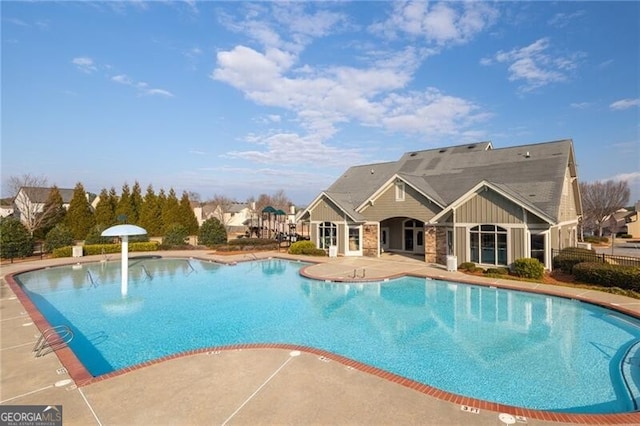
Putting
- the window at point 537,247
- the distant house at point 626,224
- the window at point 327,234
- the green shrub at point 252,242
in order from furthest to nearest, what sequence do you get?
the distant house at point 626,224
the green shrub at point 252,242
the window at point 327,234
the window at point 537,247

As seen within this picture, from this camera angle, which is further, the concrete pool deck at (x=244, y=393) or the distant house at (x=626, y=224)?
the distant house at (x=626, y=224)

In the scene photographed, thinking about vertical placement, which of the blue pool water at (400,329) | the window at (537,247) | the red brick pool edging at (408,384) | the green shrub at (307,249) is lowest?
the blue pool water at (400,329)

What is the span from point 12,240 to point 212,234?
15.0 metres

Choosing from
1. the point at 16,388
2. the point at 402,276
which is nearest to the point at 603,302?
the point at 402,276

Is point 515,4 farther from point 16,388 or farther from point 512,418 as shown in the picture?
point 16,388

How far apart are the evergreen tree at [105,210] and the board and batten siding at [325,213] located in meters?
26.4

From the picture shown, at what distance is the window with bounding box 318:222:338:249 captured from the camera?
91.3ft

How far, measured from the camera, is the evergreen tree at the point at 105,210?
133 feet

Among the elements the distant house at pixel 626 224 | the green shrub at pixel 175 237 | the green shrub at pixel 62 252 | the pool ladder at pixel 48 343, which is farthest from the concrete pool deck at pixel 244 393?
the distant house at pixel 626 224

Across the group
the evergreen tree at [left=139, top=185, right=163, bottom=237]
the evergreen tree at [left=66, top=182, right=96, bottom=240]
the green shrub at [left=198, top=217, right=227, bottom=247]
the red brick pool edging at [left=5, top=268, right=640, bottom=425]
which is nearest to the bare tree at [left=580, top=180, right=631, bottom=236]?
the green shrub at [left=198, top=217, right=227, bottom=247]

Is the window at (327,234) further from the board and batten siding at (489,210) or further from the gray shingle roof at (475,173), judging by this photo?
the board and batten siding at (489,210)

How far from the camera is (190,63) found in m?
20.8

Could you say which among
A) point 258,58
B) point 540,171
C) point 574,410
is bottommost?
point 574,410

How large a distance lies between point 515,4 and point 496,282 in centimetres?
1377
